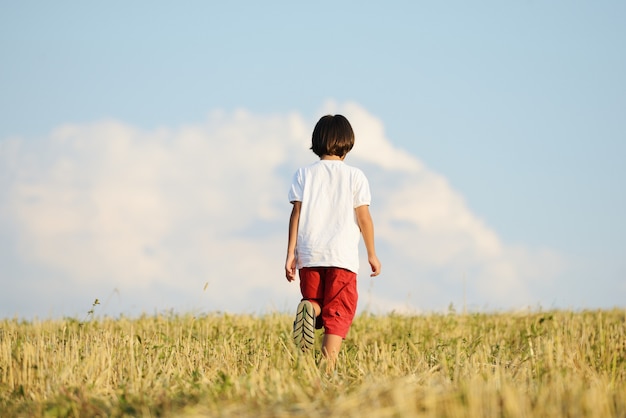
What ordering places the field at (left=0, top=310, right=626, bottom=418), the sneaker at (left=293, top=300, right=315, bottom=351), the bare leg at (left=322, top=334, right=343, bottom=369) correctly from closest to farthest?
the field at (left=0, top=310, right=626, bottom=418) → the sneaker at (left=293, top=300, right=315, bottom=351) → the bare leg at (left=322, top=334, right=343, bottom=369)

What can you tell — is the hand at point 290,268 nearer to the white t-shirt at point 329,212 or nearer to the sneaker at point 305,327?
the white t-shirt at point 329,212

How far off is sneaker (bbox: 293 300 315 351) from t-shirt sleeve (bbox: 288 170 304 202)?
0.92 metres

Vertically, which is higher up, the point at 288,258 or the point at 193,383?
the point at 288,258

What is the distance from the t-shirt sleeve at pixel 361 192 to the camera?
22.0 feet

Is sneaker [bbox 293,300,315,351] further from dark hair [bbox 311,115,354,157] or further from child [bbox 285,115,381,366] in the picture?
dark hair [bbox 311,115,354,157]

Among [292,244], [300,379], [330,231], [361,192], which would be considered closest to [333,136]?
[361,192]

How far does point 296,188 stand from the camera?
6.74m

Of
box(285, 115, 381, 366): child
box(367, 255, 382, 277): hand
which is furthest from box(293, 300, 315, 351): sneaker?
box(367, 255, 382, 277): hand

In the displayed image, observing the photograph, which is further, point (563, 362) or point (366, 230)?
point (366, 230)

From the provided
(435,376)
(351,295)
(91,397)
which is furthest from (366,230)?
(91,397)

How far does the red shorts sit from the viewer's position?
257 inches

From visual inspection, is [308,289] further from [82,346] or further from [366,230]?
[82,346]

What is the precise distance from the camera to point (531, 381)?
521 cm

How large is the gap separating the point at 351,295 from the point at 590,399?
9.37 feet
